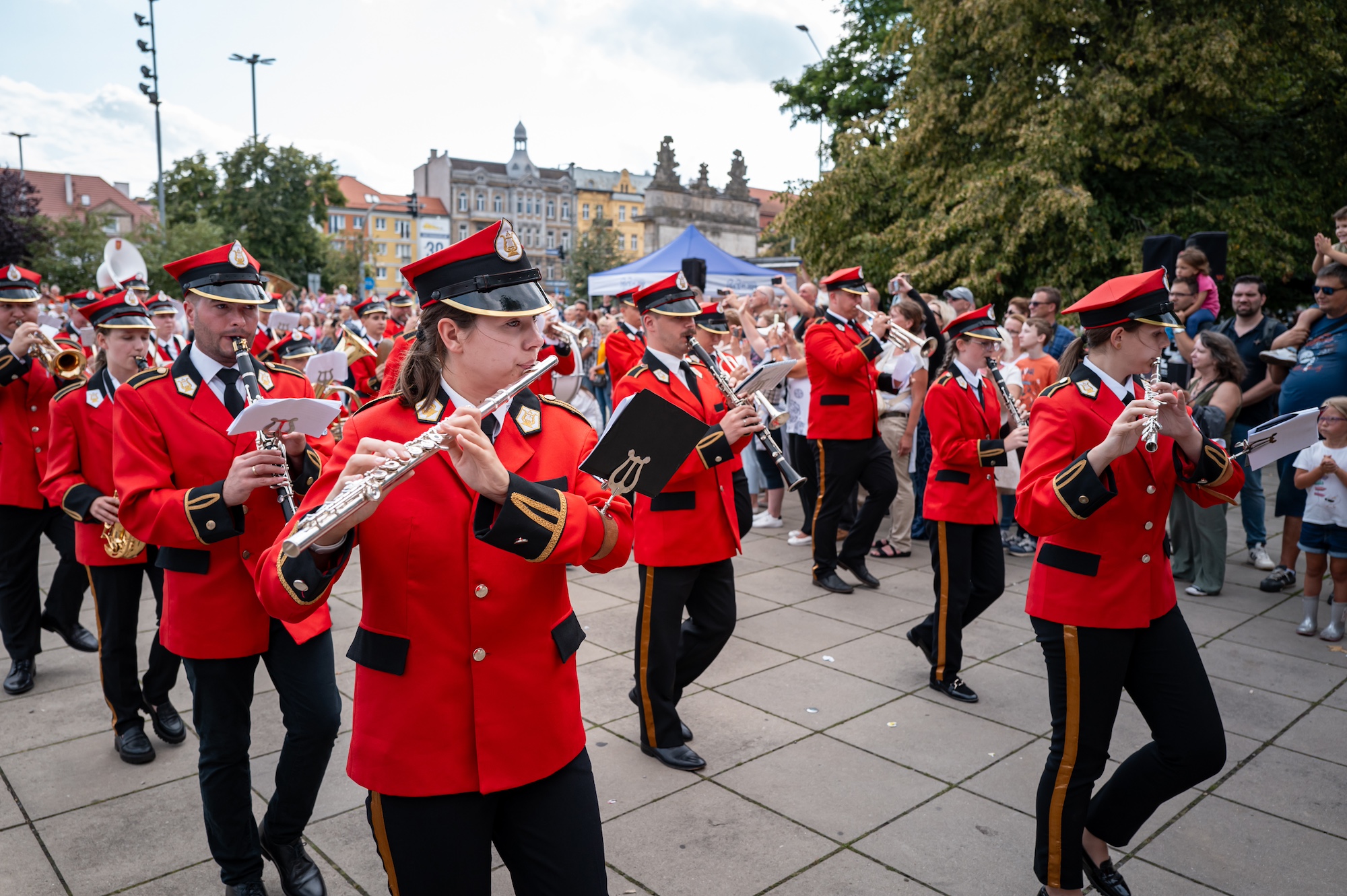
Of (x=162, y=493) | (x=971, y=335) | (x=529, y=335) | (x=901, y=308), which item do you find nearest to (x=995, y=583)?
(x=971, y=335)

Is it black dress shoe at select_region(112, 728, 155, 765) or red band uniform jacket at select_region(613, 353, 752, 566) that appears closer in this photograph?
red band uniform jacket at select_region(613, 353, 752, 566)

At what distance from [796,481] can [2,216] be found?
1598 inches

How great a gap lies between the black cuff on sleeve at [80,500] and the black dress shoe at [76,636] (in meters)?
2.14

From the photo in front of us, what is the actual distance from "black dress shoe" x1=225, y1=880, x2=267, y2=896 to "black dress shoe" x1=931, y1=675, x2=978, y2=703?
3.87 m

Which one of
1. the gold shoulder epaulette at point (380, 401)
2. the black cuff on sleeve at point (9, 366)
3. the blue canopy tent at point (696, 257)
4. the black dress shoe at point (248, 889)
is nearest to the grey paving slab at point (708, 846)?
the black dress shoe at point (248, 889)

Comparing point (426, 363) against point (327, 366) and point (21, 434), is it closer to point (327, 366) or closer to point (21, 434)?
point (327, 366)

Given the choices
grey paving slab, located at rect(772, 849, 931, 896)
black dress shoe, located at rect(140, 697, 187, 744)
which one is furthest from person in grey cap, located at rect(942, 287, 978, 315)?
black dress shoe, located at rect(140, 697, 187, 744)

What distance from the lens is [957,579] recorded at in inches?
222

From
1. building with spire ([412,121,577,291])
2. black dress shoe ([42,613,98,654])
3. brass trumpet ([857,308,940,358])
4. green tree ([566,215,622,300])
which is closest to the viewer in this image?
black dress shoe ([42,613,98,654])

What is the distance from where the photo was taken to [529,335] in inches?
97.0

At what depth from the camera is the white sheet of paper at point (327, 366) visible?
622 centimetres

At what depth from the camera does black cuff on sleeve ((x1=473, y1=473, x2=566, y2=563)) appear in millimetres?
2205

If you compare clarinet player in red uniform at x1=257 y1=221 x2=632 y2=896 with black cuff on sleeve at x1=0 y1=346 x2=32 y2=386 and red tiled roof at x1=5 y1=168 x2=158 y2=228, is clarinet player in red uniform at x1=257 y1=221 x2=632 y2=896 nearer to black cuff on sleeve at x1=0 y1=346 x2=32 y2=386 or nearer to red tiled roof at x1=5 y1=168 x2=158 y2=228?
black cuff on sleeve at x1=0 y1=346 x2=32 y2=386

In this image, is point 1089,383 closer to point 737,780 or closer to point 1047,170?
point 737,780
